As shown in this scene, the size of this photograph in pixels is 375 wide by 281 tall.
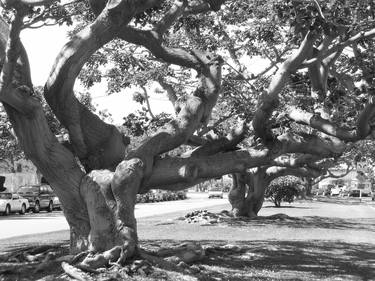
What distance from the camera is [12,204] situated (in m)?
32.7

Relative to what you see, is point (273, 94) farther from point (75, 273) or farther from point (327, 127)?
point (75, 273)

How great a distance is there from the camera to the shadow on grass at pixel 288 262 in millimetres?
9812

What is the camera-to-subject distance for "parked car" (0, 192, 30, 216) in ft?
104

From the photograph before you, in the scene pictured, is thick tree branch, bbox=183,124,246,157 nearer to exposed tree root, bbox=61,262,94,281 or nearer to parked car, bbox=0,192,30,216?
exposed tree root, bbox=61,262,94,281

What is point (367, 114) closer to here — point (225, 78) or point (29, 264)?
point (225, 78)

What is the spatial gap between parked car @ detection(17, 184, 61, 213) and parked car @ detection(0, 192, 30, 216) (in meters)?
0.97

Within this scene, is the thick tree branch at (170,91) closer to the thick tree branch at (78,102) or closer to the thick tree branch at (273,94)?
the thick tree branch at (273,94)

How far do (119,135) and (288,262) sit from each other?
13.7ft

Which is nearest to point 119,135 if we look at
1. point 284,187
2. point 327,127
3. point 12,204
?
point 327,127

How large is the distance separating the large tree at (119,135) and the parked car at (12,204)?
2275 cm

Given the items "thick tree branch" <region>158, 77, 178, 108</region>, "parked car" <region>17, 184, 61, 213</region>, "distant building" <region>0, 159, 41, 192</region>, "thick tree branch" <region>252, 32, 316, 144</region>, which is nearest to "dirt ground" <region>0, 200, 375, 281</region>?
"thick tree branch" <region>252, 32, 316, 144</region>

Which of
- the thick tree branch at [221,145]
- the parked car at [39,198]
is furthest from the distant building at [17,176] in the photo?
the thick tree branch at [221,145]

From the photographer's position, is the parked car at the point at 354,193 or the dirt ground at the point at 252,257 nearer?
the dirt ground at the point at 252,257

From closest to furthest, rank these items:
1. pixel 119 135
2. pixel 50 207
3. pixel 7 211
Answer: pixel 119 135 → pixel 7 211 → pixel 50 207
